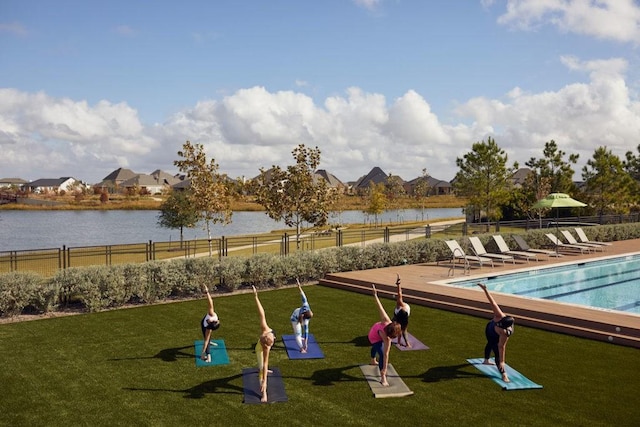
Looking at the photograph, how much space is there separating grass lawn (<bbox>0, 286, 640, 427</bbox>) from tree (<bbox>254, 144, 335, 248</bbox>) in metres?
15.9

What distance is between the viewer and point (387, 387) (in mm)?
7473

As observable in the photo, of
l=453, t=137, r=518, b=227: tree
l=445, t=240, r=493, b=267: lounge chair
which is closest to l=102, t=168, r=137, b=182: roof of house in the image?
l=453, t=137, r=518, b=227: tree

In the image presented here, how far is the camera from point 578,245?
2259 centimetres

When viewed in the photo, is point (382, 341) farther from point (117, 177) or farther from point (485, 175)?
point (117, 177)

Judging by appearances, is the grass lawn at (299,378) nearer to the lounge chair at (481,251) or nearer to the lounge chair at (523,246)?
the lounge chair at (481,251)

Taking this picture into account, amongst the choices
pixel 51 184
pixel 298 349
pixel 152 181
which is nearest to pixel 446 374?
pixel 298 349

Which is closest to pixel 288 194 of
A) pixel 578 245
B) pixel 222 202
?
pixel 222 202

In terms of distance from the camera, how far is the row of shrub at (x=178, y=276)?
1232 centimetres

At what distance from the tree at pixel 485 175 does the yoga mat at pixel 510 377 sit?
1139 inches

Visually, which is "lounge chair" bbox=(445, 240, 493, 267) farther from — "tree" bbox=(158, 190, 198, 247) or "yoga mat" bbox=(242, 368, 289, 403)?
"tree" bbox=(158, 190, 198, 247)

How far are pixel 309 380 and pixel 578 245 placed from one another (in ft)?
61.0

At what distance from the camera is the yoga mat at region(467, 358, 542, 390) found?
7.52 m

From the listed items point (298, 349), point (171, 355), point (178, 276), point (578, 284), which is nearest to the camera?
point (171, 355)

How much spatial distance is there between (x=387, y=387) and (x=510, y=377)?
194 cm
